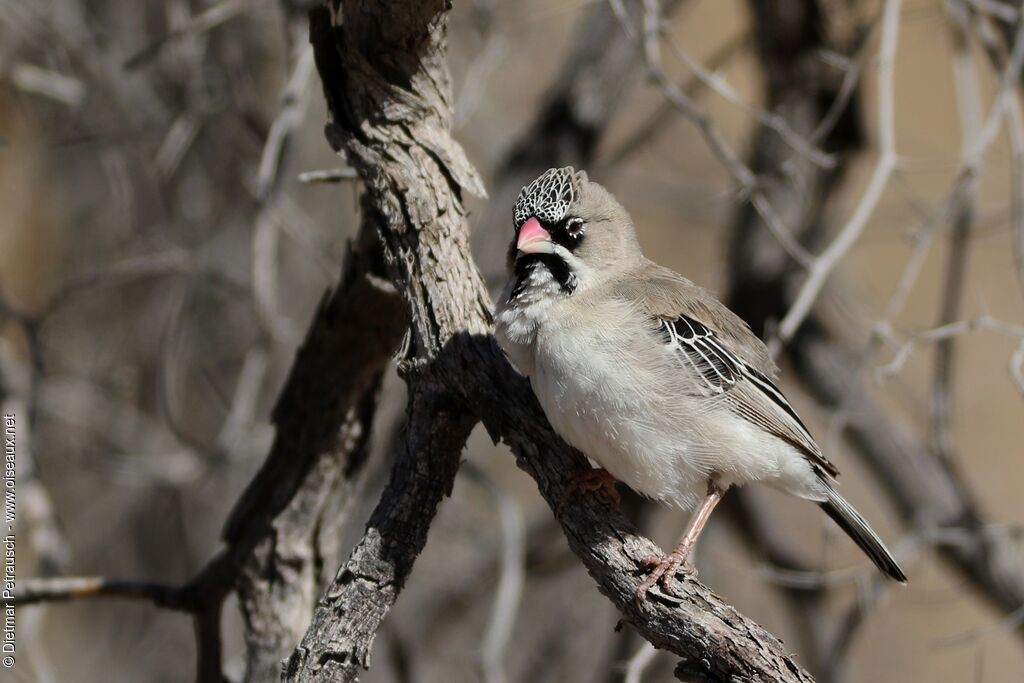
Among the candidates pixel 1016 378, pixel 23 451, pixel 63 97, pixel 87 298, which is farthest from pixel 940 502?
pixel 87 298

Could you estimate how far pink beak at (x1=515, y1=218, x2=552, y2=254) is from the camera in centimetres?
318

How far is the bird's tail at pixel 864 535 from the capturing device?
346 centimetres

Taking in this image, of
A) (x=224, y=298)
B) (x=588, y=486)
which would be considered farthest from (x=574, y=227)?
(x=224, y=298)

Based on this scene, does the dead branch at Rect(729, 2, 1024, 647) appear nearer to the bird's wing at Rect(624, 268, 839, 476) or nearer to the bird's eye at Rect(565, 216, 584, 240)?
the bird's wing at Rect(624, 268, 839, 476)

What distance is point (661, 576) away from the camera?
2529mm

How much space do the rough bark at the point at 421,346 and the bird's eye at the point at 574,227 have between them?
359mm

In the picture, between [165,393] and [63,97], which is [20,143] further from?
[165,393]

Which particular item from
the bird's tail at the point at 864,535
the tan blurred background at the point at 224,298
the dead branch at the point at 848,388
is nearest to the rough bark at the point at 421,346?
the bird's tail at the point at 864,535

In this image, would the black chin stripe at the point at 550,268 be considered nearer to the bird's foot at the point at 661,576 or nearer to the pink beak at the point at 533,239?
the pink beak at the point at 533,239

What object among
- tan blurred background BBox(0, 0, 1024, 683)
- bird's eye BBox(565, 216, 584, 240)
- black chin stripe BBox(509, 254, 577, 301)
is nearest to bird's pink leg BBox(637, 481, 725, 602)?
black chin stripe BBox(509, 254, 577, 301)

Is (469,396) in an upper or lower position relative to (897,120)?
lower

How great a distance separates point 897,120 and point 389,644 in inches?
288

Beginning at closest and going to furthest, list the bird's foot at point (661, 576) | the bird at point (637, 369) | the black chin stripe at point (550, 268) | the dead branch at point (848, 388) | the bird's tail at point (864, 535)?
1. the bird's foot at point (661, 576)
2. the bird at point (637, 369)
3. the black chin stripe at point (550, 268)
4. the bird's tail at point (864, 535)
5. the dead branch at point (848, 388)

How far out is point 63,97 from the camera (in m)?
5.25
